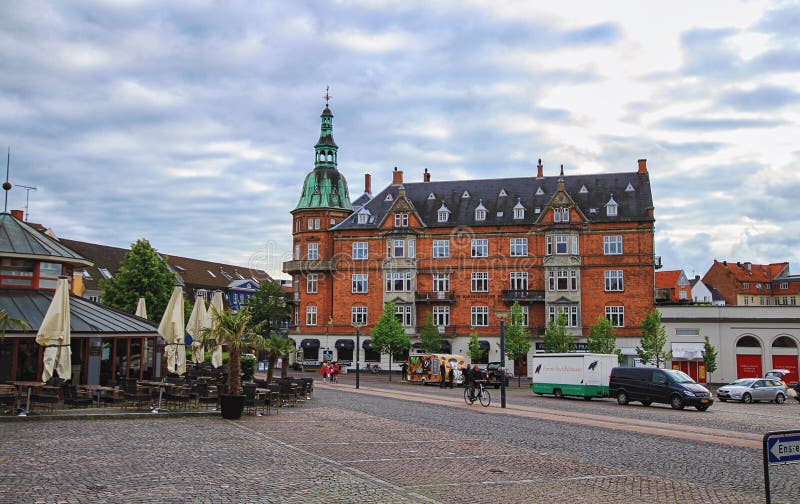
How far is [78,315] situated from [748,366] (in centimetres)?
4882

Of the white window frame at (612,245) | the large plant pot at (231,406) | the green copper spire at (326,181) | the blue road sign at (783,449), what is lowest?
the large plant pot at (231,406)

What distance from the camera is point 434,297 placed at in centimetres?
6366

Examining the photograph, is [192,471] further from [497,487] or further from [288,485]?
[497,487]

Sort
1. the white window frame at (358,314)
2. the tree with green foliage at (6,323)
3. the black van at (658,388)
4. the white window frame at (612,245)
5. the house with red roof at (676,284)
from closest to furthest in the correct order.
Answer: the tree with green foliage at (6,323) → the black van at (658,388) → the white window frame at (612,245) → the white window frame at (358,314) → the house with red roof at (676,284)

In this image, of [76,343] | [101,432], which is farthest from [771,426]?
[76,343]

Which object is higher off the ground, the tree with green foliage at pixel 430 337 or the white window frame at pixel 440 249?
the white window frame at pixel 440 249

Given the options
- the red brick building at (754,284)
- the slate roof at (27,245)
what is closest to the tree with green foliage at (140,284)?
the slate roof at (27,245)

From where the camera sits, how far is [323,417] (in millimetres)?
23922

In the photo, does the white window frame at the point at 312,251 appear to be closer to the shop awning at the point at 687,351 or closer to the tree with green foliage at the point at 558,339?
the tree with green foliage at the point at 558,339

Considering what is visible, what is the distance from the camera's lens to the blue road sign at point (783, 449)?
959 centimetres

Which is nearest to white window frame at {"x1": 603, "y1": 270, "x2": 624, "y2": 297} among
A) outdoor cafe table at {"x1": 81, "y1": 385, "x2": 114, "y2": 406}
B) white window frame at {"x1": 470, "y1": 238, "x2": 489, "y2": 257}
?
white window frame at {"x1": 470, "y1": 238, "x2": 489, "y2": 257}

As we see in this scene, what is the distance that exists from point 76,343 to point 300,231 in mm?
39563

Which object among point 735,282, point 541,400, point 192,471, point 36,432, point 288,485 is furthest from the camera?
point 735,282

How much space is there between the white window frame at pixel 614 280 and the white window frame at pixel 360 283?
68.1ft
